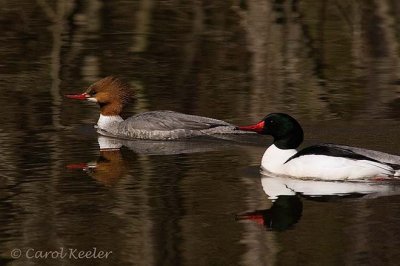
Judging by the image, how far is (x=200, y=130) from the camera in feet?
44.1

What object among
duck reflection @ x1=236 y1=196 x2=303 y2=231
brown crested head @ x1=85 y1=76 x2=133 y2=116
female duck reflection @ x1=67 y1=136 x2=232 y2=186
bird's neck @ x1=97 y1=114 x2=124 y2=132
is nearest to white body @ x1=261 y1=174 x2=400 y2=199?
duck reflection @ x1=236 y1=196 x2=303 y2=231

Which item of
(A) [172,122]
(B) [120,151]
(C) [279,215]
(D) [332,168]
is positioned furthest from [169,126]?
(C) [279,215]

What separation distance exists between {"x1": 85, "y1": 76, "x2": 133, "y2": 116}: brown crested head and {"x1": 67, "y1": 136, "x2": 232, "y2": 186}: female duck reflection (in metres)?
0.56

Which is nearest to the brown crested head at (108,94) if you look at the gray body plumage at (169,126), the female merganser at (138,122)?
the female merganser at (138,122)

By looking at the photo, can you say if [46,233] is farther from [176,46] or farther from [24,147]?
[176,46]

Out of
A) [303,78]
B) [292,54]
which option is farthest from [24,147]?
[292,54]

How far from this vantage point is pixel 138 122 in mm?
13734

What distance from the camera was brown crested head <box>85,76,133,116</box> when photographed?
14.3m

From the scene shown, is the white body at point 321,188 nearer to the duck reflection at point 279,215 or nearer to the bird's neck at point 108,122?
the duck reflection at point 279,215

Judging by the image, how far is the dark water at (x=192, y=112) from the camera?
30.5 feet

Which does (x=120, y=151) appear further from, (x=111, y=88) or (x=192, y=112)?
(x=192, y=112)

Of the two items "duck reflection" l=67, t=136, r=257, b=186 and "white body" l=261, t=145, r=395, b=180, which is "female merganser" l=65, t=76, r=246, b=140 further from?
"white body" l=261, t=145, r=395, b=180

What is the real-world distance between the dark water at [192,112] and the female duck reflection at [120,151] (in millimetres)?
32

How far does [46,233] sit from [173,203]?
1.29 metres
